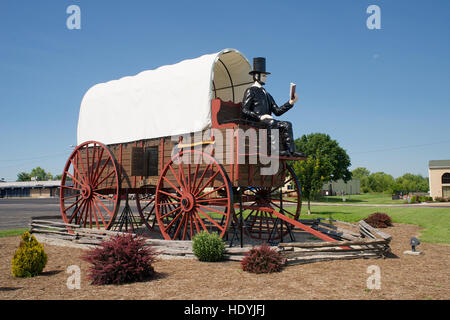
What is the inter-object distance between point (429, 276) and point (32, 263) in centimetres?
772

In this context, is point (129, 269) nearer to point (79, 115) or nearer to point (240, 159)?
point (240, 159)

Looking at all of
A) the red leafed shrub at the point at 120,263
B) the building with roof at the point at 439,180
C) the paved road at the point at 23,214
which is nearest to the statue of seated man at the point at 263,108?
the red leafed shrub at the point at 120,263

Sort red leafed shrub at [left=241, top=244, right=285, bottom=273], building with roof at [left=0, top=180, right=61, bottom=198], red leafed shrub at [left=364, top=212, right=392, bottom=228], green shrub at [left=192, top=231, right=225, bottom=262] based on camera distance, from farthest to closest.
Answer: building with roof at [left=0, top=180, right=61, bottom=198]
red leafed shrub at [left=364, top=212, right=392, bottom=228]
green shrub at [left=192, top=231, right=225, bottom=262]
red leafed shrub at [left=241, top=244, right=285, bottom=273]

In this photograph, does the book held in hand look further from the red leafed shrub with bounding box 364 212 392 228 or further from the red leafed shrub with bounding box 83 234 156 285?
the red leafed shrub with bounding box 364 212 392 228

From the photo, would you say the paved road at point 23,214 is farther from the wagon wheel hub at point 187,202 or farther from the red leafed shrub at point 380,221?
the red leafed shrub at point 380,221

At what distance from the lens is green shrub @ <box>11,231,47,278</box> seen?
713cm

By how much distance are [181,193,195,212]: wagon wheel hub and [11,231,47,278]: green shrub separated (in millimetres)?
3516

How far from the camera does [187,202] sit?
31.0 feet

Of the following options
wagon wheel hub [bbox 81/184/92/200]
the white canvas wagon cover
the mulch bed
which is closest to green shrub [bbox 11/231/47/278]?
the mulch bed

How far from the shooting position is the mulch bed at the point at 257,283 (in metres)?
5.56

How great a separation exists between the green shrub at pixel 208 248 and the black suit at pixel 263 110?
310 cm

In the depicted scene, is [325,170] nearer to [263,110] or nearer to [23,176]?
[263,110]

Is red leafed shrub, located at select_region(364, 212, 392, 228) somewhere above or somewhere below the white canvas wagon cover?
below
